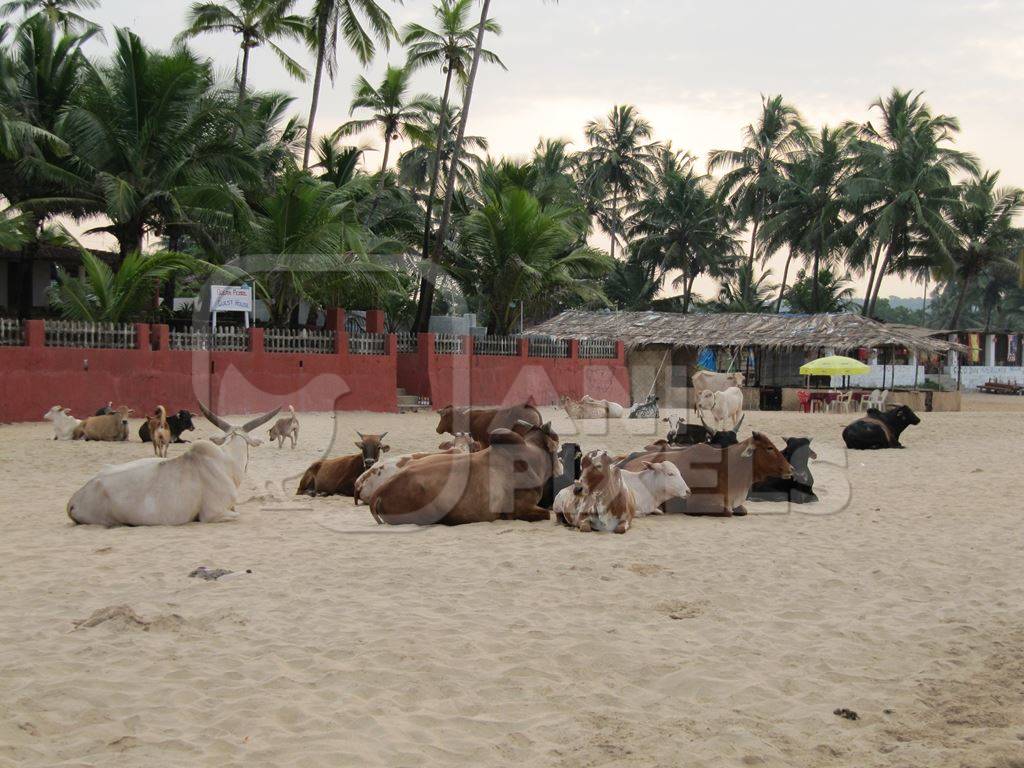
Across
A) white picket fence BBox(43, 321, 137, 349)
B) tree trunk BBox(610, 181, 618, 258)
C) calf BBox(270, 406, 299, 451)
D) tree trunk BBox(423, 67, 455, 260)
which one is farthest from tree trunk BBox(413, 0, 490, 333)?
tree trunk BBox(610, 181, 618, 258)

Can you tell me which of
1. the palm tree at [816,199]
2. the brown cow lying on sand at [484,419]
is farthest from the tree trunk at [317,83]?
the palm tree at [816,199]

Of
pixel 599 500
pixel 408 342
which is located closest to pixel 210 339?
pixel 408 342

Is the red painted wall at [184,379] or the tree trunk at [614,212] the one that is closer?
the red painted wall at [184,379]

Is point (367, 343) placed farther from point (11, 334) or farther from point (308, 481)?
point (308, 481)

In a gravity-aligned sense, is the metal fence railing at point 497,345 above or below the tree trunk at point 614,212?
below

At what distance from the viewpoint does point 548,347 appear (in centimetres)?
2744

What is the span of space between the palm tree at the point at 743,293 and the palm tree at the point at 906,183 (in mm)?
6663

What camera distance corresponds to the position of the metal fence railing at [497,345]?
25375 millimetres

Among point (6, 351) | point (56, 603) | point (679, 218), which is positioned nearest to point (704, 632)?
point (56, 603)

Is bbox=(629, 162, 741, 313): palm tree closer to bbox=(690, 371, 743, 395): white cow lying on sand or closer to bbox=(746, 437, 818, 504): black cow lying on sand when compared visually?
bbox=(690, 371, 743, 395): white cow lying on sand

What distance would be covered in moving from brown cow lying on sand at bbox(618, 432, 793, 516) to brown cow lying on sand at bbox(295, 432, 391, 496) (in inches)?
93.7

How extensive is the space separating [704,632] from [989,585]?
2.18m

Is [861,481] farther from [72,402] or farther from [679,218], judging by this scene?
[679,218]

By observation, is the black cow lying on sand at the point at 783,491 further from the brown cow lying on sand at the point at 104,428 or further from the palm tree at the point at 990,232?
the palm tree at the point at 990,232
